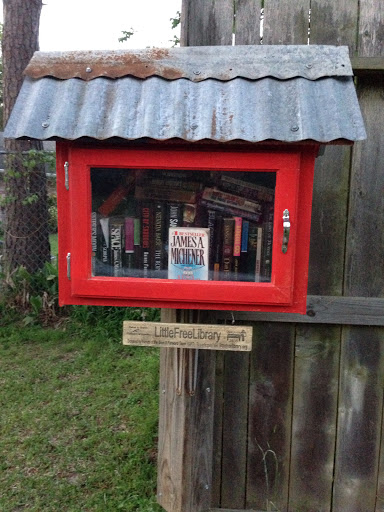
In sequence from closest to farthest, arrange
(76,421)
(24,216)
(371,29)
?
(371,29)
(76,421)
(24,216)

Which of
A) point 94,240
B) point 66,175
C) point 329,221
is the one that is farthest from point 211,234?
point 329,221

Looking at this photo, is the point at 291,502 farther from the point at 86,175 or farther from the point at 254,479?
the point at 86,175

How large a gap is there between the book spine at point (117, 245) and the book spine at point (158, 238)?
0.40ft

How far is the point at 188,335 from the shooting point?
6.17 ft

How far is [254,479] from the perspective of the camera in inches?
95.1

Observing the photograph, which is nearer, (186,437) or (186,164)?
(186,164)

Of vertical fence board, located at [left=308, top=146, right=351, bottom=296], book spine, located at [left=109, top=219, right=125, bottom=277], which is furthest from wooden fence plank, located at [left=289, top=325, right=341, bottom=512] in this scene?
book spine, located at [left=109, top=219, right=125, bottom=277]

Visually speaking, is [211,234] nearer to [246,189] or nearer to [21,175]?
[246,189]

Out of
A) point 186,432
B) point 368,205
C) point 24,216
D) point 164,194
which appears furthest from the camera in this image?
point 24,216

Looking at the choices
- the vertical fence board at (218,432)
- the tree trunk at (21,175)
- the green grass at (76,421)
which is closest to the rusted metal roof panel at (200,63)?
the vertical fence board at (218,432)

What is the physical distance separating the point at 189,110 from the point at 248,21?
670mm

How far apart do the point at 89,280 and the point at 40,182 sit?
4.20 metres

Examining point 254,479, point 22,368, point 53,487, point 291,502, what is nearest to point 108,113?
point 254,479

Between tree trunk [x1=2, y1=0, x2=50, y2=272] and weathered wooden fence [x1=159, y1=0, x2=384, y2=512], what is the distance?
370 centimetres
